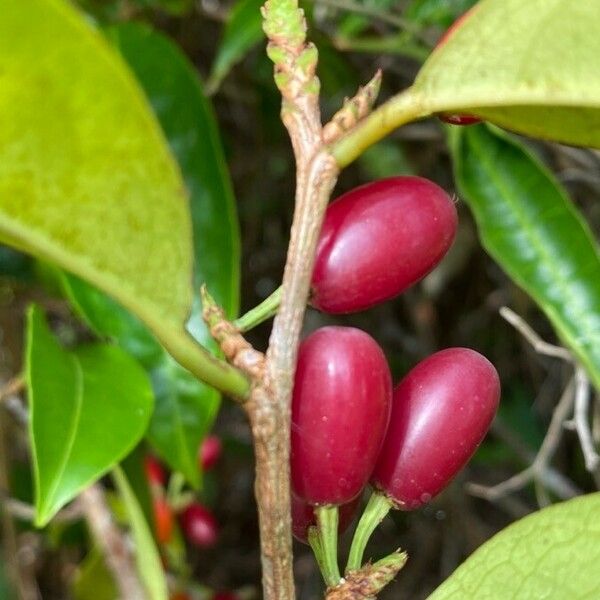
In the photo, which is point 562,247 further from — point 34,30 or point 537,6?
point 34,30

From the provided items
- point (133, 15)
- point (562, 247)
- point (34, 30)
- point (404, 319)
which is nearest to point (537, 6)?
point (34, 30)

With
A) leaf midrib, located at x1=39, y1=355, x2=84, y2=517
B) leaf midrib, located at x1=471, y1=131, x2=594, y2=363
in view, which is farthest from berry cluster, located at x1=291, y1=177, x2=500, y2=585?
leaf midrib, located at x1=471, y1=131, x2=594, y2=363

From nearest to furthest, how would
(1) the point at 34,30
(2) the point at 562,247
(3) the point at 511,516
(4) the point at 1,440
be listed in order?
(1) the point at 34,30 < (2) the point at 562,247 < (4) the point at 1,440 < (3) the point at 511,516

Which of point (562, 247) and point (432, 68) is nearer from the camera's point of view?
point (432, 68)

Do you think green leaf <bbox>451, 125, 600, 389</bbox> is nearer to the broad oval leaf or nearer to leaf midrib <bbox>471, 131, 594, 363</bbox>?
leaf midrib <bbox>471, 131, 594, 363</bbox>

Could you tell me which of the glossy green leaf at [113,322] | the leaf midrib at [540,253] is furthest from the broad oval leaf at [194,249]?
the leaf midrib at [540,253]

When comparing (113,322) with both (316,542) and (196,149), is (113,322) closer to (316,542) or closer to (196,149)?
(196,149)

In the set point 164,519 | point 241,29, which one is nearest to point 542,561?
point 241,29
